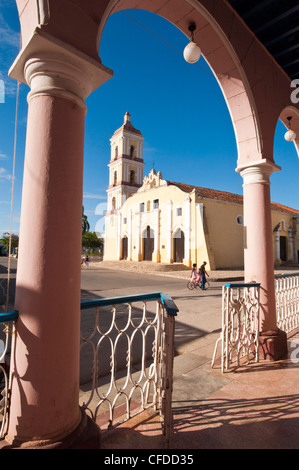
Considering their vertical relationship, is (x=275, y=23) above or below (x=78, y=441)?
above

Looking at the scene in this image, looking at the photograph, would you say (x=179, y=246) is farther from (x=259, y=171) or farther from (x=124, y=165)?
(x=259, y=171)

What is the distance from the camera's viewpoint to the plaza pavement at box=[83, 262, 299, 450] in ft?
6.47

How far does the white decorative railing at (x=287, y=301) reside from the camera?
4.44 m

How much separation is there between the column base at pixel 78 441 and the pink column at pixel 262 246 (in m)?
2.72

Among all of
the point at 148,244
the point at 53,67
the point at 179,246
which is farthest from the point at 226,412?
the point at 148,244

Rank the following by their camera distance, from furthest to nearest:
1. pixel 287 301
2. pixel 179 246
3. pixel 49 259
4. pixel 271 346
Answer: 1. pixel 179 246
2. pixel 287 301
3. pixel 271 346
4. pixel 49 259

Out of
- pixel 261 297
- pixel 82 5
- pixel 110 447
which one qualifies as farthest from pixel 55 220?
pixel 261 297

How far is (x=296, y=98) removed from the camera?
4852 mm

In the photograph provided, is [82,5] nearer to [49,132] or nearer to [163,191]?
[49,132]

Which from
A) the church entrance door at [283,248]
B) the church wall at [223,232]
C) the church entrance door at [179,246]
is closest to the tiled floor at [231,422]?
the church wall at [223,232]

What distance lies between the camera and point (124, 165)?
1216 inches

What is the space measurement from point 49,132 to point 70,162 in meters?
0.22

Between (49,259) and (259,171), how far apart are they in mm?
3407

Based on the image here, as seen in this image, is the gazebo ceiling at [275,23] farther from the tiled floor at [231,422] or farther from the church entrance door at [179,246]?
the church entrance door at [179,246]
